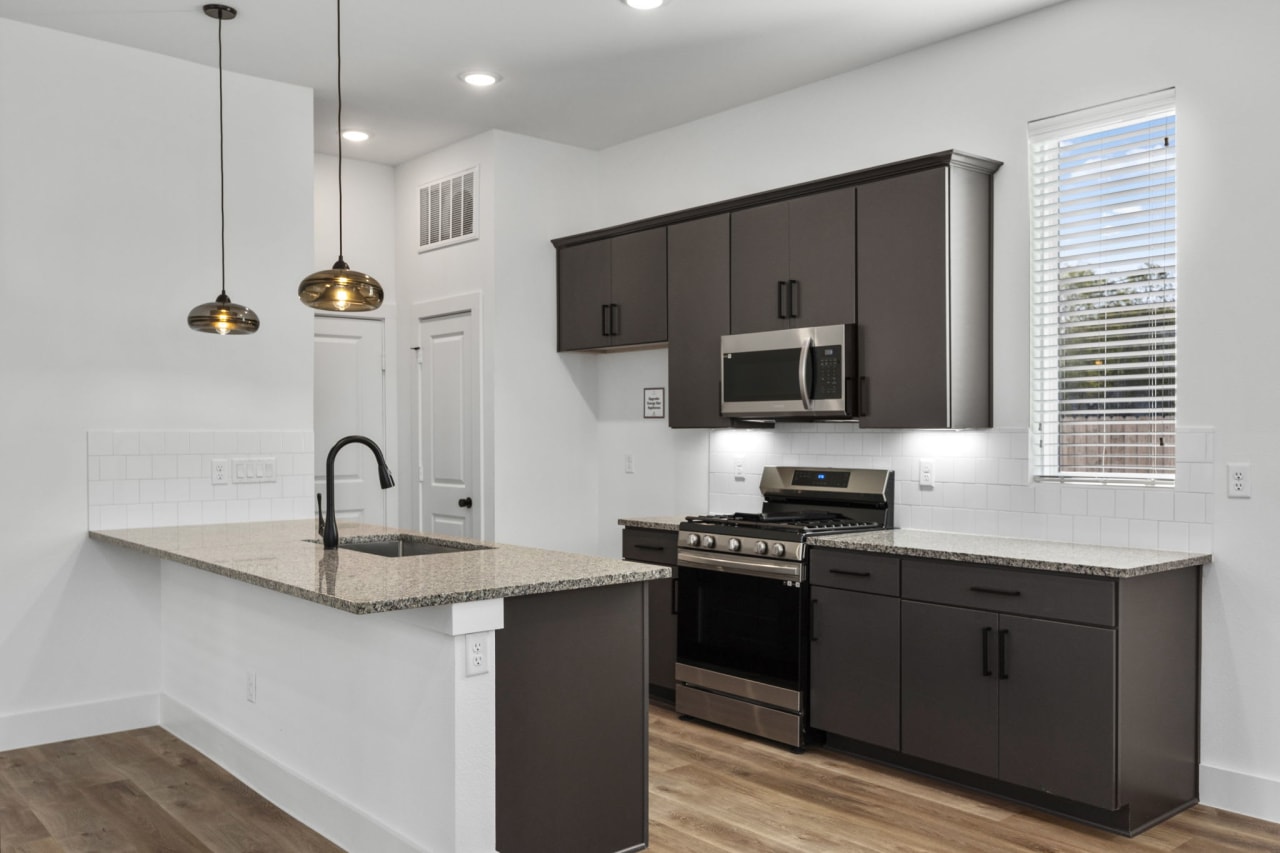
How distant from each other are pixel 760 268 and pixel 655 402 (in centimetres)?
120

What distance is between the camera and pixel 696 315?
16.2 feet

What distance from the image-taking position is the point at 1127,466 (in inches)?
148

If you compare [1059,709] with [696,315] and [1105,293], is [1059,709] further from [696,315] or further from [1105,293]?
[696,315]

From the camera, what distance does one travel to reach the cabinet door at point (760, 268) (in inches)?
178

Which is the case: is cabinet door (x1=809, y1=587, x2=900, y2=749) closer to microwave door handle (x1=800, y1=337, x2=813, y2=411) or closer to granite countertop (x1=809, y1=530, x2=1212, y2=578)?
granite countertop (x1=809, y1=530, x2=1212, y2=578)

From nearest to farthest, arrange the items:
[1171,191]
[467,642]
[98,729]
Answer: [467,642] < [1171,191] < [98,729]

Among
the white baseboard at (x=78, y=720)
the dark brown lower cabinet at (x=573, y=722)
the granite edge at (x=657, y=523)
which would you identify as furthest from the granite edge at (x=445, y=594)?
the granite edge at (x=657, y=523)

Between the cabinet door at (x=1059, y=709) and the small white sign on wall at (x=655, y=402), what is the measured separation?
8.00ft

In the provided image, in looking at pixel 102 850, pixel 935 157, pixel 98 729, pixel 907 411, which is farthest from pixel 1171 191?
pixel 98 729

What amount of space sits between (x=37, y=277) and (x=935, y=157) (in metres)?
3.55

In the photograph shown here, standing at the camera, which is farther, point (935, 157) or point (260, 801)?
point (935, 157)

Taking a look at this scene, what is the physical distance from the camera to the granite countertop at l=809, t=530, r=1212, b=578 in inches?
128

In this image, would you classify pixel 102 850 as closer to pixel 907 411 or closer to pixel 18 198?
pixel 18 198

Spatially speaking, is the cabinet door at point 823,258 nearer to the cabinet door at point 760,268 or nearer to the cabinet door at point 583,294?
the cabinet door at point 760,268
